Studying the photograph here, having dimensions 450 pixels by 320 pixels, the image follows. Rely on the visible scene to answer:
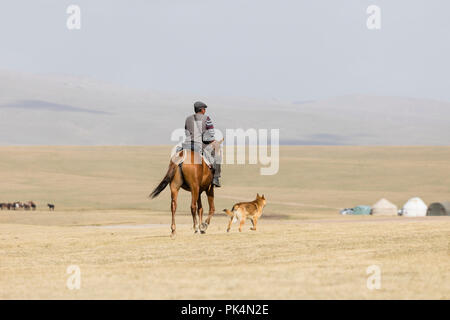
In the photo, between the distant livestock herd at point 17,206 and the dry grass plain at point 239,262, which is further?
the distant livestock herd at point 17,206

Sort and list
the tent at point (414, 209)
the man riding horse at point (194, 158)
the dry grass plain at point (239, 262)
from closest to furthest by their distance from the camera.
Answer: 1. the dry grass plain at point (239, 262)
2. the man riding horse at point (194, 158)
3. the tent at point (414, 209)

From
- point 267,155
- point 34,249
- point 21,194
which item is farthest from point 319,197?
point 34,249

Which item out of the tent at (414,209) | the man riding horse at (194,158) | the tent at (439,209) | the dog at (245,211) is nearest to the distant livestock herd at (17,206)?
the tent at (414,209)

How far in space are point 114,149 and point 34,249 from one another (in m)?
140

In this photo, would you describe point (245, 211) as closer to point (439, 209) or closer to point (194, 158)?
point (194, 158)

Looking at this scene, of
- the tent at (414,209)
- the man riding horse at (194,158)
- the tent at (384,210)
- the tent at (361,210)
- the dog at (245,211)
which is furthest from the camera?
the tent at (361,210)

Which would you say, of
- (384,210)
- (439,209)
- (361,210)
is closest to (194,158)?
(439,209)

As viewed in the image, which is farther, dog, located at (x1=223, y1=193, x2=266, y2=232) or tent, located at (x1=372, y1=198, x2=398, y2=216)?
tent, located at (x1=372, y1=198, x2=398, y2=216)

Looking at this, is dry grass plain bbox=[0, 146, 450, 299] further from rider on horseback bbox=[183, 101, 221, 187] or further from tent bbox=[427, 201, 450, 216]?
tent bbox=[427, 201, 450, 216]

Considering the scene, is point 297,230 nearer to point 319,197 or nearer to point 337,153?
point 319,197

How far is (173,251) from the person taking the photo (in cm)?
2186

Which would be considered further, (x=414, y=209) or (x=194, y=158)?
(x=414, y=209)

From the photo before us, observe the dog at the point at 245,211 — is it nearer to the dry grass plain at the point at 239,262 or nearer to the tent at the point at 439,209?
the dry grass plain at the point at 239,262

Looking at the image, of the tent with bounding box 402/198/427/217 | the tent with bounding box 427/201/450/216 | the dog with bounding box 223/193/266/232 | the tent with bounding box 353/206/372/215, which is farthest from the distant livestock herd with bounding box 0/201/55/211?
the dog with bounding box 223/193/266/232
